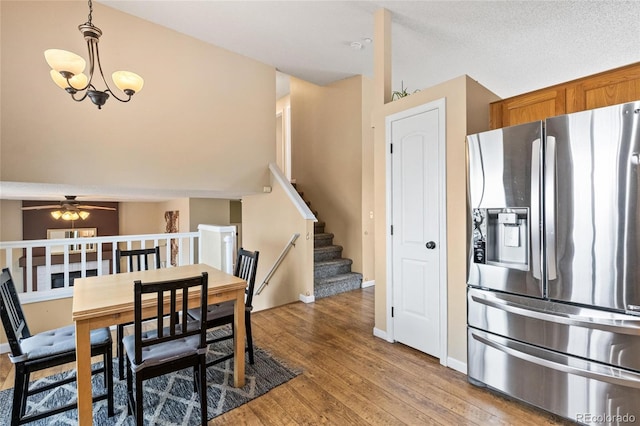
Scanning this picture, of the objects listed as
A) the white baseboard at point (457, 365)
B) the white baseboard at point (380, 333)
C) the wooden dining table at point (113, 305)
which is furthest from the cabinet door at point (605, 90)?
the wooden dining table at point (113, 305)

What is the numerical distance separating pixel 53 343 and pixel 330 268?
3.58 m

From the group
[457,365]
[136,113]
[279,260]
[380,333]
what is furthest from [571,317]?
[136,113]

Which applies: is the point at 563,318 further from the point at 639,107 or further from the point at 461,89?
the point at 461,89

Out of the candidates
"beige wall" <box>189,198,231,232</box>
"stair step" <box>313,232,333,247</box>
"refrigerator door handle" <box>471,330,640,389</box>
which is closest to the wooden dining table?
"refrigerator door handle" <box>471,330,640,389</box>

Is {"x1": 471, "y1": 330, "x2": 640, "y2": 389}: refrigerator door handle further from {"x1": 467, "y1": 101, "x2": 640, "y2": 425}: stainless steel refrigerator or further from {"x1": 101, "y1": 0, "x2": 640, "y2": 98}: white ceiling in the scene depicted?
{"x1": 101, "y1": 0, "x2": 640, "y2": 98}: white ceiling

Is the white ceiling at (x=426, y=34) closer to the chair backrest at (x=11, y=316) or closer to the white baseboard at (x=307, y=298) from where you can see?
the chair backrest at (x=11, y=316)

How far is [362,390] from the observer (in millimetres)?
2273

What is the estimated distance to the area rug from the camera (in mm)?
1981

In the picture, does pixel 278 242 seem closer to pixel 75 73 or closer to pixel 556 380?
pixel 75 73

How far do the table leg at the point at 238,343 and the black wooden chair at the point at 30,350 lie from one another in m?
0.80

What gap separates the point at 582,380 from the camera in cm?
179

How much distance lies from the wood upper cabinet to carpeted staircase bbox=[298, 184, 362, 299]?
→ 10.0 ft

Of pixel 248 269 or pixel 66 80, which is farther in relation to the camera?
pixel 248 269

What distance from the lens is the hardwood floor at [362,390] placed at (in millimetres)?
1977
